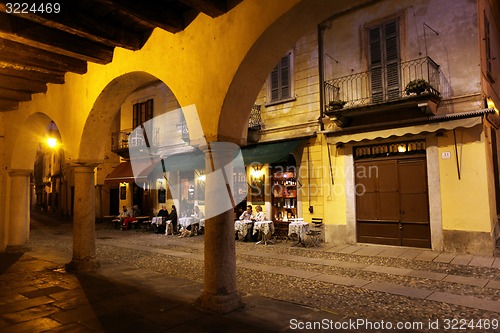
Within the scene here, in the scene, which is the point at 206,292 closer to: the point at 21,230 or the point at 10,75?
the point at 10,75

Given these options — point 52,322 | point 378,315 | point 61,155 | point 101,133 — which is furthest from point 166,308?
point 61,155

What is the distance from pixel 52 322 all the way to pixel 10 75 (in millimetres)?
4933

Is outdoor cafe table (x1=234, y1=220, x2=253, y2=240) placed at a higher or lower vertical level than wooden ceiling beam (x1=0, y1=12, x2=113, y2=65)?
lower

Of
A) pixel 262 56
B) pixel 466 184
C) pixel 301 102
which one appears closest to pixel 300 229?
pixel 301 102

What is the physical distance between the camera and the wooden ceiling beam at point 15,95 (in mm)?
7716

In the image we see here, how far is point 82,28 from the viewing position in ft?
15.4

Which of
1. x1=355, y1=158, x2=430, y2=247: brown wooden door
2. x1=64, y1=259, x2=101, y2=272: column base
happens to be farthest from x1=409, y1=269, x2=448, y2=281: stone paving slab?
x1=64, y1=259, x2=101, y2=272: column base

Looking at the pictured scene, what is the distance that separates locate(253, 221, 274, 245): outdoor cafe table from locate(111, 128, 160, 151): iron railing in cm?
795

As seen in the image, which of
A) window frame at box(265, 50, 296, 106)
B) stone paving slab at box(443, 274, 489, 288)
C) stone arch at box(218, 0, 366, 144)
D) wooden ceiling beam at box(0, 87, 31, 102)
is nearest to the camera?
stone arch at box(218, 0, 366, 144)

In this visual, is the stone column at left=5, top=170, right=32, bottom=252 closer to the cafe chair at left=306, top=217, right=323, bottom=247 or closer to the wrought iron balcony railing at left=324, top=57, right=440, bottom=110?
the cafe chair at left=306, top=217, right=323, bottom=247

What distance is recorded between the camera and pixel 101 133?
283 inches

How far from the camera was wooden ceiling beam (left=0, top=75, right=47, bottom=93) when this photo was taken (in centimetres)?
696

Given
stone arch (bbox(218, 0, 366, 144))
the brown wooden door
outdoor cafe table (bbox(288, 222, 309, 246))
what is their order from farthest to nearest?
outdoor cafe table (bbox(288, 222, 309, 246)) < the brown wooden door < stone arch (bbox(218, 0, 366, 144))

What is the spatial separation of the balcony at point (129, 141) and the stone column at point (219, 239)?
1295cm
